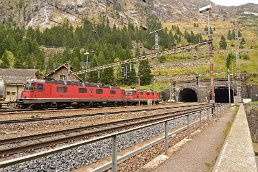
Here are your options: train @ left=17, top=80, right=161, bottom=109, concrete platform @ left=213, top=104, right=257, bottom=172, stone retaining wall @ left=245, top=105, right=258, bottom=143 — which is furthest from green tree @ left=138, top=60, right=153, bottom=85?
concrete platform @ left=213, top=104, right=257, bottom=172

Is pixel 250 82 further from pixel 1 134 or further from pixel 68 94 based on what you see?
pixel 1 134

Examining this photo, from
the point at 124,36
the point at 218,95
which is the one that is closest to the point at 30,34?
the point at 124,36

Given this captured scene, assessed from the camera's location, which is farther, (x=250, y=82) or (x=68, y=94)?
(x=250, y=82)

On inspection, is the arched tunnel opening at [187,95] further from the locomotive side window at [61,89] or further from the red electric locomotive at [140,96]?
the locomotive side window at [61,89]

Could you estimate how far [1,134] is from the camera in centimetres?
1322

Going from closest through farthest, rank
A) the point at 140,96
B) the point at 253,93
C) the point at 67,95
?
the point at 67,95 < the point at 140,96 < the point at 253,93

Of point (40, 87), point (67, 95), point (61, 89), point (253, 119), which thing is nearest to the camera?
point (40, 87)

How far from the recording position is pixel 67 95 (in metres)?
32.3

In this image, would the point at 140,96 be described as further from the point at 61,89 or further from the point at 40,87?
the point at 40,87

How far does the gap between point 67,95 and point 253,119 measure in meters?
31.3

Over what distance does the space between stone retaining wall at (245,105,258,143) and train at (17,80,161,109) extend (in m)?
20.8

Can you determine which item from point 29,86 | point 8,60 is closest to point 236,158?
point 29,86

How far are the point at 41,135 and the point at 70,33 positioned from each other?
15280 centimetres

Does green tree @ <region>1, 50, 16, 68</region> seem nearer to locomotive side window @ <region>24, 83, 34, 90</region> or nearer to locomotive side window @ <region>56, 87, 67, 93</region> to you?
locomotive side window @ <region>56, 87, 67, 93</region>
